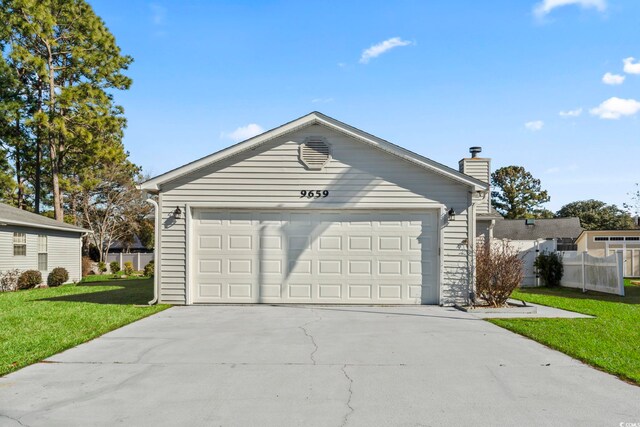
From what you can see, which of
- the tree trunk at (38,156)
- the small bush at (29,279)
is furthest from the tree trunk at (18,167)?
the small bush at (29,279)

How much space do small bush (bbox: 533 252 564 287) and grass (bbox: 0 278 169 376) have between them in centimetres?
1518

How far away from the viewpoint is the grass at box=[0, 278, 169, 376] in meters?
6.49

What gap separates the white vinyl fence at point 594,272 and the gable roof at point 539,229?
17521 millimetres

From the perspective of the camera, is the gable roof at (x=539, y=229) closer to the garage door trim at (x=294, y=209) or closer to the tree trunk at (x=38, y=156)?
the garage door trim at (x=294, y=209)

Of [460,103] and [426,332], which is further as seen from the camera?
[460,103]

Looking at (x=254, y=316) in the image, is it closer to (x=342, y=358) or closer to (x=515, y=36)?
(x=342, y=358)

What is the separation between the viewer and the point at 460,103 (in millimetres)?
14844

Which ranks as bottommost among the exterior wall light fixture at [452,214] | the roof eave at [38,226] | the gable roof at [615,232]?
the gable roof at [615,232]

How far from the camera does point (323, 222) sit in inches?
459

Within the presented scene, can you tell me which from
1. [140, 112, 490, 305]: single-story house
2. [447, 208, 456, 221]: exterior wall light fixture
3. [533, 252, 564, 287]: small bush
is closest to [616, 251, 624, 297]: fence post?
[533, 252, 564, 287]: small bush

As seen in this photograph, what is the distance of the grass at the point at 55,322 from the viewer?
21.3ft

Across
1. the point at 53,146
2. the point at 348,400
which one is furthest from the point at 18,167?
the point at 348,400

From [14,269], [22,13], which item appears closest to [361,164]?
[14,269]

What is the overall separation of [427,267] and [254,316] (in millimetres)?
4474
